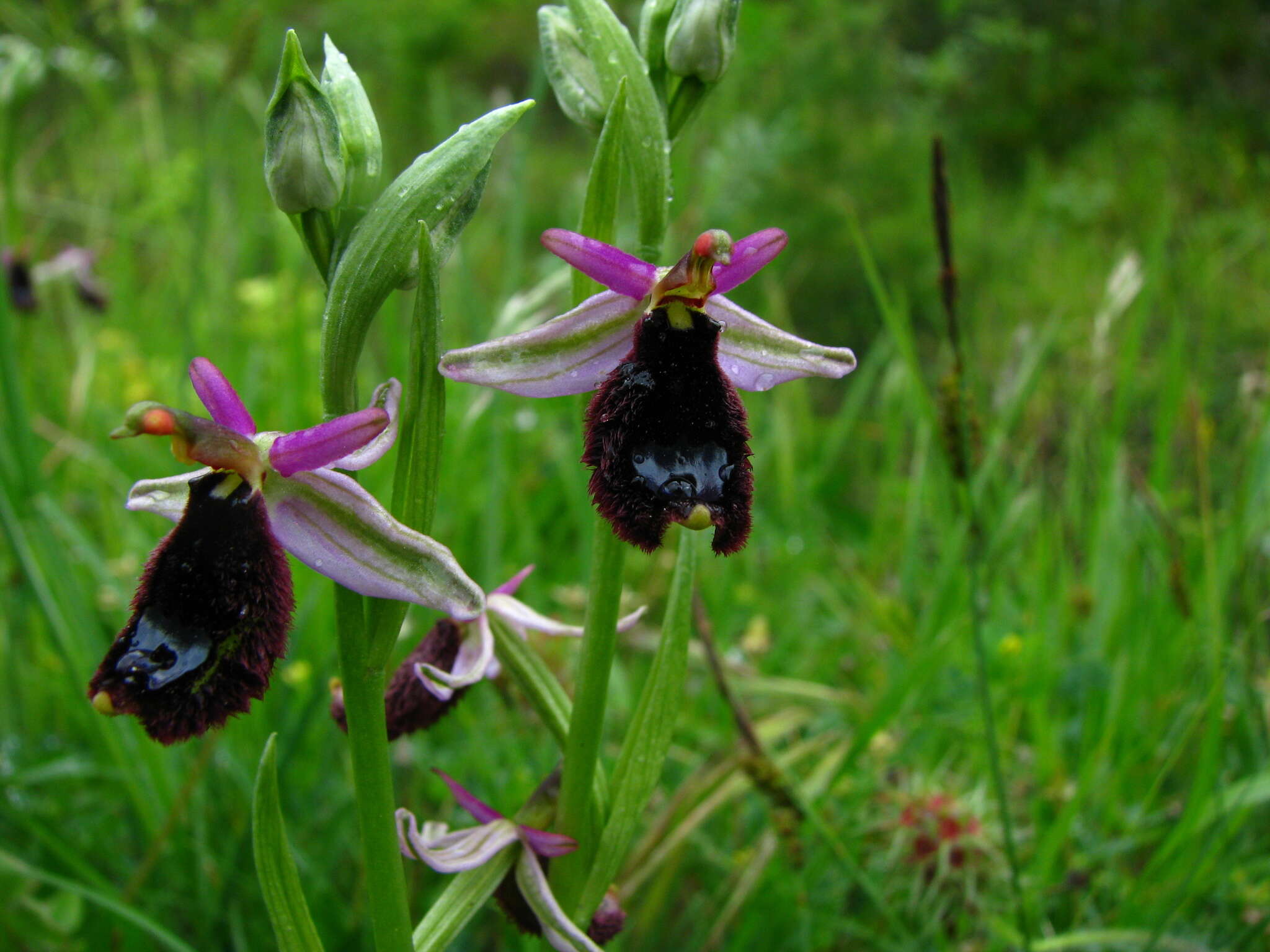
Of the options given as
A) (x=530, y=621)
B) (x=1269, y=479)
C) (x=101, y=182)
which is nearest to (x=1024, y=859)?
(x=1269, y=479)

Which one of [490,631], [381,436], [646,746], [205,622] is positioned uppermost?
[381,436]

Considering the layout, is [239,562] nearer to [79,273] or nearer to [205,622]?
[205,622]

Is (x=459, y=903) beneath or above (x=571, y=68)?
beneath

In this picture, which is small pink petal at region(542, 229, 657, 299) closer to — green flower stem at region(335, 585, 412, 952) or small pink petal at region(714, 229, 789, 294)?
small pink petal at region(714, 229, 789, 294)

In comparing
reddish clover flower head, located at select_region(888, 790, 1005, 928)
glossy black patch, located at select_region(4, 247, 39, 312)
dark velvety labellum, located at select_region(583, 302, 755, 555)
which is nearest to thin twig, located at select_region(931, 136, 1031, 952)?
reddish clover flower head, located at select_region(888, 790, 1005, 928)

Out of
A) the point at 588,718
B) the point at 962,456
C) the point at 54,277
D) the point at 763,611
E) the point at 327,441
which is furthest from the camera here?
the point at 54,277

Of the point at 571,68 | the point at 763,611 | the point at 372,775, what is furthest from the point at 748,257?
the point at 763,611
